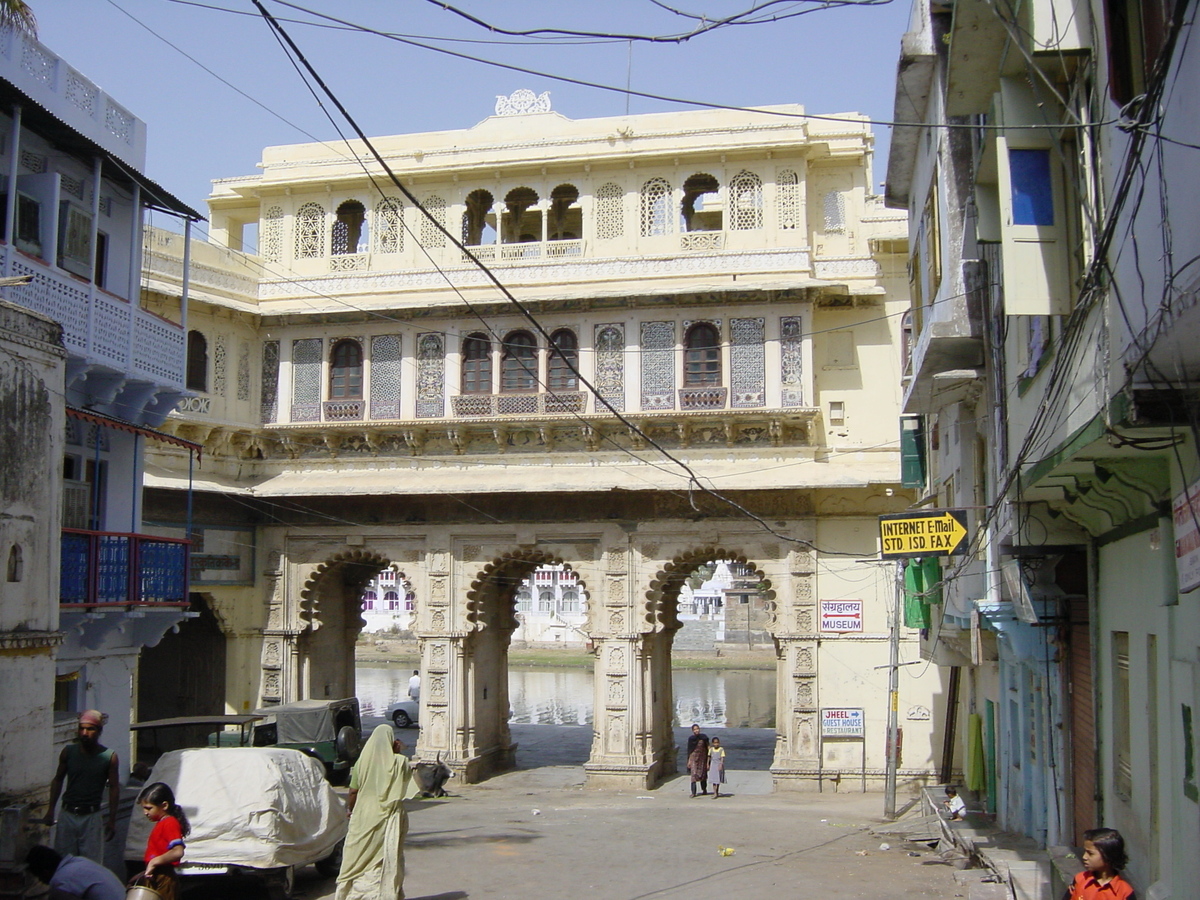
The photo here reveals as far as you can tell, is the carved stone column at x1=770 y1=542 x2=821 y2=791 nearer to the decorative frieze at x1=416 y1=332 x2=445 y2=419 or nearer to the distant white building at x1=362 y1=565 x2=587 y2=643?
the decorative frieze at x1=416 y1=332 x2=445 y2=419

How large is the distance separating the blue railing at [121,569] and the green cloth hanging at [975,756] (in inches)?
395

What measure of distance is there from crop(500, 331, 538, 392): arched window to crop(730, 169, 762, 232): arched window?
4.12 metres

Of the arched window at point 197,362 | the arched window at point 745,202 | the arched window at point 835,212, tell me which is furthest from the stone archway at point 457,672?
the arched window at point 835,212

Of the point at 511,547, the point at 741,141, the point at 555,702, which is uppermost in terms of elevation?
the point at 741,141

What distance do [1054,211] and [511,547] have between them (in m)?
15.3

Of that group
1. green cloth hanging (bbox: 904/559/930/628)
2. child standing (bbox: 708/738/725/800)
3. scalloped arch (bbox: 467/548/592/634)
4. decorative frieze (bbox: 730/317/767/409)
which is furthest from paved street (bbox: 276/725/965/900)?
decorative frieze (bbox: 730/317/767/409)

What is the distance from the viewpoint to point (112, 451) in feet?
45.5

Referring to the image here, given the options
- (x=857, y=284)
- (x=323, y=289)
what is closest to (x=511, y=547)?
(x=323, y=289)

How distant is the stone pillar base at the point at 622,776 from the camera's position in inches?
815

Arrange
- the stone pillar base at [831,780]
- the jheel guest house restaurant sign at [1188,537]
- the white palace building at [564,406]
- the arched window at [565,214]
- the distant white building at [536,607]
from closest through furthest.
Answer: the jheel guest house restaurant sign at [1188,537], the stone pillar base at [831,780], the white palace building at [564,406], the arched window at [565,214], the distant white building at [536,607]

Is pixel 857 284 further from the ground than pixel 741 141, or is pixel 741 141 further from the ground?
pixel 741 141

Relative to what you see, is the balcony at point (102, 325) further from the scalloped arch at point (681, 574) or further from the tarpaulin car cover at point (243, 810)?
the scalloped arch at point (681, 574)

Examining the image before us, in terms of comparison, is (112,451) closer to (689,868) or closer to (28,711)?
(28,711)

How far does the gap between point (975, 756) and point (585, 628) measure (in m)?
7.76
